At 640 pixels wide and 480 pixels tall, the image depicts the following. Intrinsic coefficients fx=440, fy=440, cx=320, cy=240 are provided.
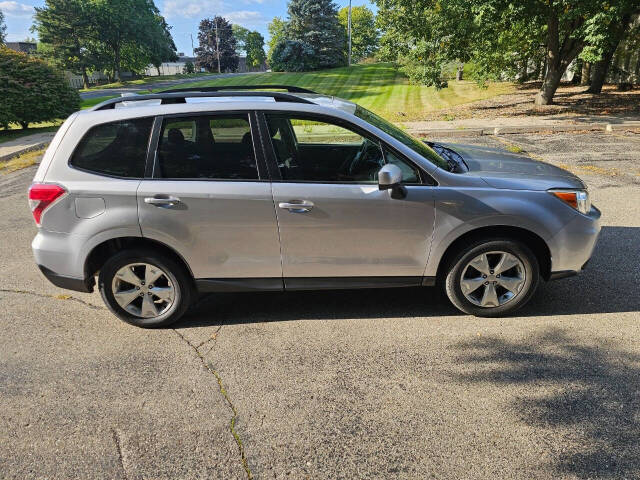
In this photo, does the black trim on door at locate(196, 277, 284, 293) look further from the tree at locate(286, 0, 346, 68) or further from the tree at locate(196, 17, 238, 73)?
the tree at locate(196, 17, 238, 73)

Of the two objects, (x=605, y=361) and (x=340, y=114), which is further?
(x=340, y=114)

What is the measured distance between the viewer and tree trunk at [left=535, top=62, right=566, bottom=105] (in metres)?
16.5

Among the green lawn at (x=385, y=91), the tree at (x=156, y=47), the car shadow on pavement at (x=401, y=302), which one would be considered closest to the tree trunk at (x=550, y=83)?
the green lawn at (x=385, y=91)

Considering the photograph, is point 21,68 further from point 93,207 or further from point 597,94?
point 597,94

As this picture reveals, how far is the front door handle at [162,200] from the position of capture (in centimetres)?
332

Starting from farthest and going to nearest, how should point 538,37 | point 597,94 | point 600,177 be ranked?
point 597,94
point 538,37
point 600,177

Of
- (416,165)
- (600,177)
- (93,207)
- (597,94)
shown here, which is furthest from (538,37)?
(93,207)

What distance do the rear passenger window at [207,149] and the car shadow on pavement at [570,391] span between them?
218 centimetres

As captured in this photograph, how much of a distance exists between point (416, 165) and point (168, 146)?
6.31 ft

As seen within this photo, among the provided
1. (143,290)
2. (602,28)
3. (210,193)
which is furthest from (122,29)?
(210,193)

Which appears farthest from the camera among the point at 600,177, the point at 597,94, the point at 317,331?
the point at 597,94

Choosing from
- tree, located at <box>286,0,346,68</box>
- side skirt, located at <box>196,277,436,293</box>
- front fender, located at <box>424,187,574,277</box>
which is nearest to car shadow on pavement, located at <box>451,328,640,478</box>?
side skirt, located at <box>196,277,436,293</box>

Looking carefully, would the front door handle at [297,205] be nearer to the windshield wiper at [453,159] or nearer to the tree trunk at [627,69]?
the windshield wiper at [453,159]

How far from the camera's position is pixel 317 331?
359cm
